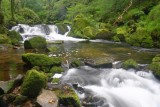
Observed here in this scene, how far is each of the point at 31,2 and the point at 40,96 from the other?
4717 centimetres

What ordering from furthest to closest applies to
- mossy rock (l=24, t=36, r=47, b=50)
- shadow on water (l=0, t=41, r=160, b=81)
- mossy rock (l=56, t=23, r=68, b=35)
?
1. mossy rock (l=56, t=23, r=68, b=35)
2. mossy rock (l=24, t=36, r=47, b=50)
3. shadow on water (l=0, t=41, r=160, b=81)

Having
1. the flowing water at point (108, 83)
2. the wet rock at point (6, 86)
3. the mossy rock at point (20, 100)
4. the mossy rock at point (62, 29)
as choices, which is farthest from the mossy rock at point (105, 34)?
the mossy rock at point (20, 100)

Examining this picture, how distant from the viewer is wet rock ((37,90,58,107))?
8.01m

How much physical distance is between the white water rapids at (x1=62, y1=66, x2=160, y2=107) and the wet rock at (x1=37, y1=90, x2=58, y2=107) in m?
1.73

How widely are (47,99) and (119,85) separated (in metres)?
3.69

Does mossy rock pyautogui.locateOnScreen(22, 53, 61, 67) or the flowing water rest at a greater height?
mossy rock pyautogui.locateOnScreen(22, 53, 61, 67)

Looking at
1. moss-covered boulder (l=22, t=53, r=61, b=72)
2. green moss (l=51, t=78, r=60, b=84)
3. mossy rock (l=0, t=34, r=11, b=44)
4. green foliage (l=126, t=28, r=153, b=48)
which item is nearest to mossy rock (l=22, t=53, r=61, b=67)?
moss-covered boulder (l=22, t=53, r=61, b=72)

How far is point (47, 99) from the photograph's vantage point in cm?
827

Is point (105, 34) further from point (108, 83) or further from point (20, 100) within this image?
point (20, 100)

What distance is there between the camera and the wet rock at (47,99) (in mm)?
8008

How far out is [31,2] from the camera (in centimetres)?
5331

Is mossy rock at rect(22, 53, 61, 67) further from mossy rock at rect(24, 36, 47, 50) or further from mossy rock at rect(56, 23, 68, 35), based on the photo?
mossy rock at rect(56, 23, 68, 35)

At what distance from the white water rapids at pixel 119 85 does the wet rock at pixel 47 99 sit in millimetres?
1732

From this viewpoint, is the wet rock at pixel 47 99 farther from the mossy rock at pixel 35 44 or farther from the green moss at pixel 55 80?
the mossy rock at pixel 35 44
